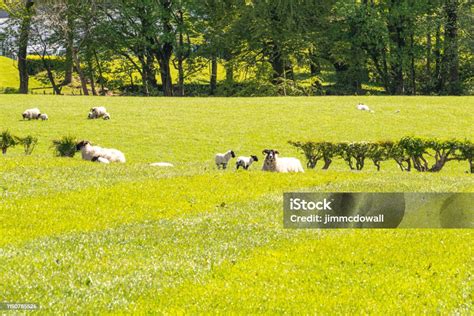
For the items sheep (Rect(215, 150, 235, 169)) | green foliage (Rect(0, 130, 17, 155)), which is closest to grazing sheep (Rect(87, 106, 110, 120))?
green foliage (Rect(0, 130, 17, 155))

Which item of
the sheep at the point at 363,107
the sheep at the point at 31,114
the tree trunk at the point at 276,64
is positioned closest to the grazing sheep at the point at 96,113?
the sheep at the point at 31,114

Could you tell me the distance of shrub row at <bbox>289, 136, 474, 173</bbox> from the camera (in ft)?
90.4

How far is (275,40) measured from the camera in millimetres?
72438

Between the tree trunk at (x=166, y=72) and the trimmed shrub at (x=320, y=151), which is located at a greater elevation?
the tree trunk at (x=166, y=72)

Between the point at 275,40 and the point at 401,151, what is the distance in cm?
4674

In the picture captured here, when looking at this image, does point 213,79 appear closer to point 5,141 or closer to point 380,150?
point 5,141

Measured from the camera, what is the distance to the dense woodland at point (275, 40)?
72562 mm

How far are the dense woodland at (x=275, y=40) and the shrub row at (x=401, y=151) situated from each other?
41.2 meters

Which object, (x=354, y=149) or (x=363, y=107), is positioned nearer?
(x=354, y=149)

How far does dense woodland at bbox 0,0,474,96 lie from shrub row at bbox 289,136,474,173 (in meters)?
41.2

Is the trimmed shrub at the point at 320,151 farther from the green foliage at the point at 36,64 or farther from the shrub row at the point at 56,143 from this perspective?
the green foliage at the point at 36,64

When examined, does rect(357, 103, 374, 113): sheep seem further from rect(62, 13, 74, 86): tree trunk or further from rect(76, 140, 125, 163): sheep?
rect(62, 13, 74, 86): tree trunk

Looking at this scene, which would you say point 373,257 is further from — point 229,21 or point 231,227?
point 229,21

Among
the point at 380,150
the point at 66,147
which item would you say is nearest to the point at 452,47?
the point at 380,150
